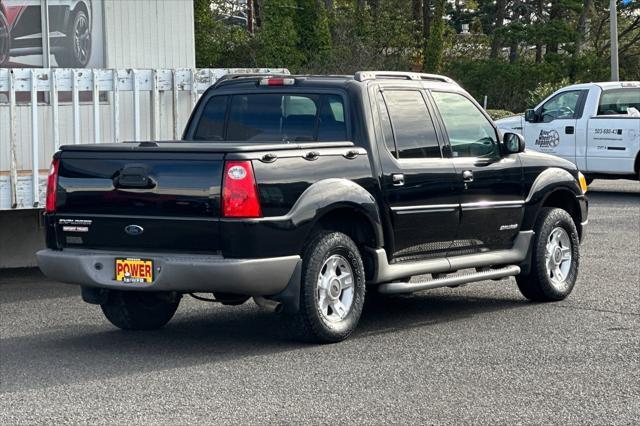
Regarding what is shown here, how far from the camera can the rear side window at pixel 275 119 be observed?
9734 mm

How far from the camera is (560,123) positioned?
22.8 meters

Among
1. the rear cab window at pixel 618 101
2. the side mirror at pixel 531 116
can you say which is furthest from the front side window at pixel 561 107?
the rear cab window at pixel 618 101

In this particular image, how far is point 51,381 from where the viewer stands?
7941mm

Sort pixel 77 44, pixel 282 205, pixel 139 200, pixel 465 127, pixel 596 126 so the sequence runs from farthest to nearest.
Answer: pixel 596 126 < pixel 77 44 < pixel 465 127 < pixel 139 200 < pixel 282 205

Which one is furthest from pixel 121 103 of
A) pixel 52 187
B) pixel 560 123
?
pixel 560 123

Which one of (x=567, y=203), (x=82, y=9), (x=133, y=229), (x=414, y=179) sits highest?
(x=82, y=9)

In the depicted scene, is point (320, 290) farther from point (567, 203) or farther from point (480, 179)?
point (567, 203)

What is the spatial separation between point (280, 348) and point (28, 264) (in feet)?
16.6

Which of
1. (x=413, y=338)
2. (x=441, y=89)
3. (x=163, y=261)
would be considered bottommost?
(x=413, y=338)

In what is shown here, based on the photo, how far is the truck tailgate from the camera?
28.1 ft

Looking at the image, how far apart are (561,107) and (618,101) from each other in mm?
1045

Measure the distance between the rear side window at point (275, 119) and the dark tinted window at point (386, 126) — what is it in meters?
0.31

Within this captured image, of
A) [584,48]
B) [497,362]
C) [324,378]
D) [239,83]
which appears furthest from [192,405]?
[584,48]

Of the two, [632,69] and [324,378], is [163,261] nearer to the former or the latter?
[324,378]
